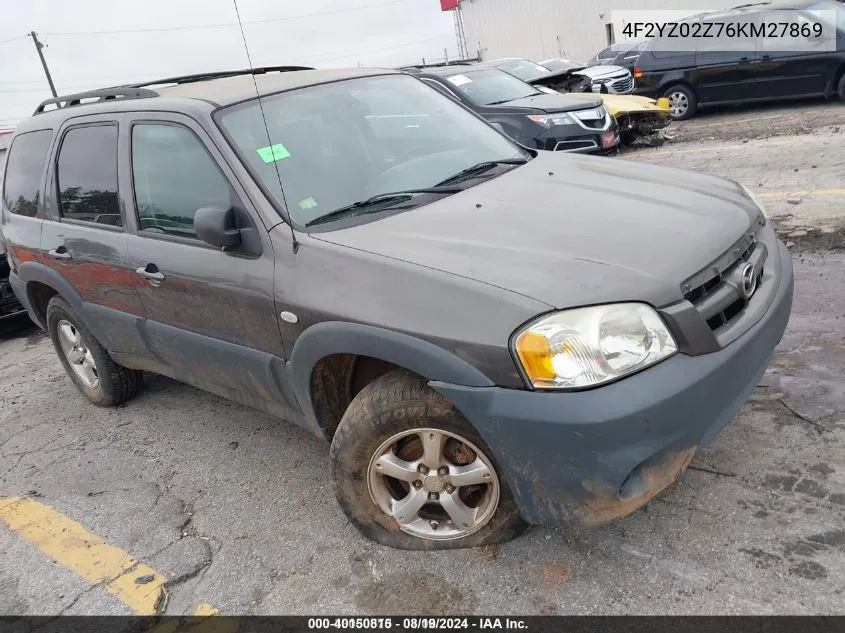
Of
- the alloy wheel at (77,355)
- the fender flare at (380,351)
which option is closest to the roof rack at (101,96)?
the alloy wheel at (77,355)

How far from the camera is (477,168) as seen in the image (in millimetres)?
3391

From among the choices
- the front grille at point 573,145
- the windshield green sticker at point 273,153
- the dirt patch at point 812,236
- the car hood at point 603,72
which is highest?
the windshield green sticker at point 273,153

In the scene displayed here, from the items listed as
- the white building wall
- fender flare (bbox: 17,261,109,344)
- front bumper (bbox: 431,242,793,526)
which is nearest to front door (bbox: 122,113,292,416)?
fender flare (bbox: 17,261,109,344)

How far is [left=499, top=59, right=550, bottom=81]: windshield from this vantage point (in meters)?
11.5

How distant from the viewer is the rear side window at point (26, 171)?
4363 millimetres

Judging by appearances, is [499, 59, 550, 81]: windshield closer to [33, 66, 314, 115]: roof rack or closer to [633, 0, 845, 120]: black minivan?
[633, 0, 845, 120]: black minivan

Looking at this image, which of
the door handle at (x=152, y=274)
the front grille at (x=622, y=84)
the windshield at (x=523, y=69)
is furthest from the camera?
the front grille at (x=622, y=84)

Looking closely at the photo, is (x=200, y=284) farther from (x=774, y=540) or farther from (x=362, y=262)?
(x=774, y=540)

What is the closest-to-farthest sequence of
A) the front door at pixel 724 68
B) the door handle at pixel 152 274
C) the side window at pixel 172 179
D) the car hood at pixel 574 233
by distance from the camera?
the car hood at pixel 574 233
the side window at pixel 172 179
the door handle at pixel 152 274
the front door at pixel 724 68

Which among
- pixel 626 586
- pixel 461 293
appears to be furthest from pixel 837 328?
pixel 461 293

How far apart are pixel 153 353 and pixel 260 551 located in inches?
52.8

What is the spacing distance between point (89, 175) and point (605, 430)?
3.15m

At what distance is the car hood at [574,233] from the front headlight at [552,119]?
598 cm

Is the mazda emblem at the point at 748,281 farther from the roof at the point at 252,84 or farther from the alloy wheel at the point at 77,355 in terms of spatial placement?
the alloy wheel at the point at 77,355
